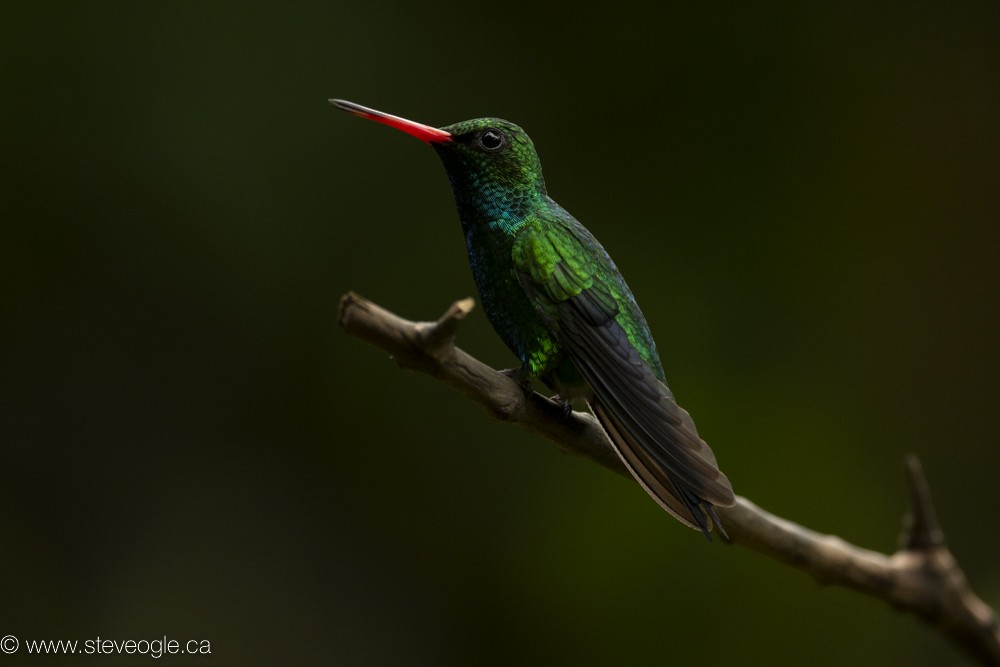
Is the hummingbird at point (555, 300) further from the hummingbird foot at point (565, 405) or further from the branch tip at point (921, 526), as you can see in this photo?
the branch tip at point (921, 526)

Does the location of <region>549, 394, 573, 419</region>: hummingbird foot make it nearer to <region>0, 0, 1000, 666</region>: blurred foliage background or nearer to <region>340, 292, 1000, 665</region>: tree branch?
<region>340, 292, 1000, 665</region>: tree branch

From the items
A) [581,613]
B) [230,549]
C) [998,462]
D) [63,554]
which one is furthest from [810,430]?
[63,554]

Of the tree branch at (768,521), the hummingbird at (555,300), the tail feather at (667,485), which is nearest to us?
the tree branch at (768,521)

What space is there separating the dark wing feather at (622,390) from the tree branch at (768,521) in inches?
4.9

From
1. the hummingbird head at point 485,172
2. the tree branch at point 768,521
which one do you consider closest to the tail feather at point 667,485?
the tree branch at point 768,521

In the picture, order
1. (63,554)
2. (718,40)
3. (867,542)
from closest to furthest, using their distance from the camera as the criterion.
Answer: (63,554), (867,542), (718,40)

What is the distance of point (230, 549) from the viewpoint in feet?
12.9

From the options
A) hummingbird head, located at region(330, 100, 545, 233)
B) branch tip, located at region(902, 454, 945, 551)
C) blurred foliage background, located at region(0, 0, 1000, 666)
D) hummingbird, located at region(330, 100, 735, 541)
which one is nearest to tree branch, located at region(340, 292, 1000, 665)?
branch tip, located at region(902, 454, 945, 551)

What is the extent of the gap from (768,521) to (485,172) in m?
0.91

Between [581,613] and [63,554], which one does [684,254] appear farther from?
[63,554]

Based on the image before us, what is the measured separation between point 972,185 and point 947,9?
76cm

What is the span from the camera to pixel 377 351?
159 inches

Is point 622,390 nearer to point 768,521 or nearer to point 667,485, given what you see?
point 667,485

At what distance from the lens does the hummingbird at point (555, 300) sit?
1831 mm
